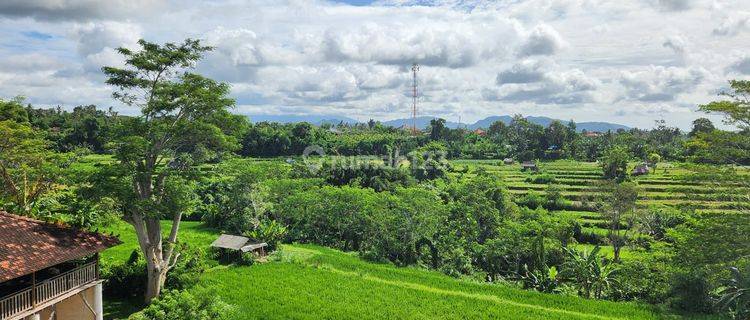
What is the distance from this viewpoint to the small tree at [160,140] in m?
18.9

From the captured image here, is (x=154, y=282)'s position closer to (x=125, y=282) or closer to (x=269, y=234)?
(x=125, y=282)

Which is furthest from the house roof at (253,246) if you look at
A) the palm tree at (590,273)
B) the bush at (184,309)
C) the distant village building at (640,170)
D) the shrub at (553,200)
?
the distant village building at (640,170)

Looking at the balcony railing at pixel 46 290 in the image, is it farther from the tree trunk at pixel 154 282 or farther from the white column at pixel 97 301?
the tree trunk at pixel 154 282

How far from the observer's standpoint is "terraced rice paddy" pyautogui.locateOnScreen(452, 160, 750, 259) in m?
20.1

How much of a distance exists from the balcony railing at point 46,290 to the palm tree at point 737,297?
23.0 meters

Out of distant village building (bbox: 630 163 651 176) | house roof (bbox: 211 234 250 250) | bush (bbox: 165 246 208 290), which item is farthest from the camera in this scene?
distant village building (bbox: 630 163 651 176)

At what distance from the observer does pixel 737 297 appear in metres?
20.6

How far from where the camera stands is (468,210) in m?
33.8

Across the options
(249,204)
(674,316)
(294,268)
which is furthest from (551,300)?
(249,204)

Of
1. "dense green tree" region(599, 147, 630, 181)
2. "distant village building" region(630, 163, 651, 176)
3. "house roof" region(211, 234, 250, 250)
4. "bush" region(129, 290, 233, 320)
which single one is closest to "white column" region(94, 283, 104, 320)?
"bush" region(129, 290, 233, 320)

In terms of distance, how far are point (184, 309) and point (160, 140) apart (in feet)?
22.1

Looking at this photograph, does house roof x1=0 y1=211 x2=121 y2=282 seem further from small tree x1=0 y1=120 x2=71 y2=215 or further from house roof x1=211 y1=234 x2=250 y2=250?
small tree x1=0 y1=120 x2=71 y2=215

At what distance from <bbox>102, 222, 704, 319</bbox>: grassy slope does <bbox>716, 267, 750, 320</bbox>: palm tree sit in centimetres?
273

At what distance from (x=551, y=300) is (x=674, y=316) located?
4731 millimetres
